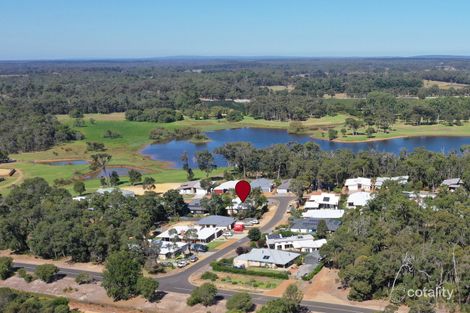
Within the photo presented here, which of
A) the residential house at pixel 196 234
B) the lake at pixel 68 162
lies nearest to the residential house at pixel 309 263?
the residential house at pixel 196 234

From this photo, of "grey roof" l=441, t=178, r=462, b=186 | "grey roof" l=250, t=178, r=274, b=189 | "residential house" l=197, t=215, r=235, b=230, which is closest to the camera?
"residential house" l=197, t=215, r=235, b=230

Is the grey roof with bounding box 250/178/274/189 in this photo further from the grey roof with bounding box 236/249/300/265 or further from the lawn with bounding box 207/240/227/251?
the grey roof with bounding box 236/249/300/265

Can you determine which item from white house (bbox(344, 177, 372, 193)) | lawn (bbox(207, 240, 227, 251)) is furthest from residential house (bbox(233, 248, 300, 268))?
white house (bbox(344, 177, 372, 193))

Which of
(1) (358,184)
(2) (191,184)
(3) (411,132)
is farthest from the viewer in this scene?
(3) (411,132)

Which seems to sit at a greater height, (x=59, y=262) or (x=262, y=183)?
(x=262, y=183)

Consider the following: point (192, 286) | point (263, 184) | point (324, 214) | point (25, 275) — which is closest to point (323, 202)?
point (324, 214)

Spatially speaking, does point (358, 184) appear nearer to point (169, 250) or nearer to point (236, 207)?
point (236, 207)
